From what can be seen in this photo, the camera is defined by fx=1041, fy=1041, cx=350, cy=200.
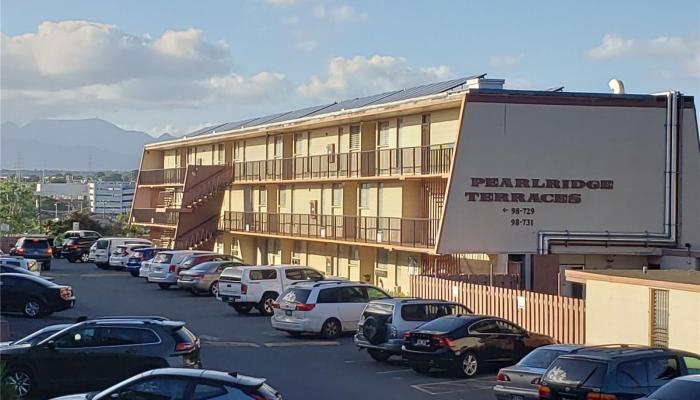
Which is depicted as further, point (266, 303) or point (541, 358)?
point (266, 303)

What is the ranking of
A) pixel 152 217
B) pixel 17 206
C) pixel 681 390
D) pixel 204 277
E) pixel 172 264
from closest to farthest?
1. pixel 681 390
2. pixel 204 277
3. pixel 172 264
4. pixel 152 217
5. pixel 17 206

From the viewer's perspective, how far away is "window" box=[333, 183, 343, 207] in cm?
4616

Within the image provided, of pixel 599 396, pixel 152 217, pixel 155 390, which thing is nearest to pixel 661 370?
pixel 599 396

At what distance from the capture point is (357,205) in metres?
45.0

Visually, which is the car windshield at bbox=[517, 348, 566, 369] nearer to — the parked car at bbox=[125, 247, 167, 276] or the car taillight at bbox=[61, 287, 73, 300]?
the car taillight at bbox=[61, 287, 73, 300]

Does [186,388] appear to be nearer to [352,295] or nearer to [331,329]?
[331,329]

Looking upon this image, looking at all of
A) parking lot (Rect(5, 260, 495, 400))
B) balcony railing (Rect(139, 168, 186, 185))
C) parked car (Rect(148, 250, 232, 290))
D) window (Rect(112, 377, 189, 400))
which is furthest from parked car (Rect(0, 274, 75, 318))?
balcony railing (Rect(139, 168, 186, 185))

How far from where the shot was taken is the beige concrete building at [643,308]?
19.7m

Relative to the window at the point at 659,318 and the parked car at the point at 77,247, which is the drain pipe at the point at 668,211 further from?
the parked car at the point at 77,247

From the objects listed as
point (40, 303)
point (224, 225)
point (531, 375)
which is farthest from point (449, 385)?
point (224, 225)

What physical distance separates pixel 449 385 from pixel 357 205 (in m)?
24.8

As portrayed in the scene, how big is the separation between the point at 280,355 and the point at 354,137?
21405mm

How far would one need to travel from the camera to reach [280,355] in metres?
24.7

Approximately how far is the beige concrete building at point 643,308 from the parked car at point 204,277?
19786 mm
